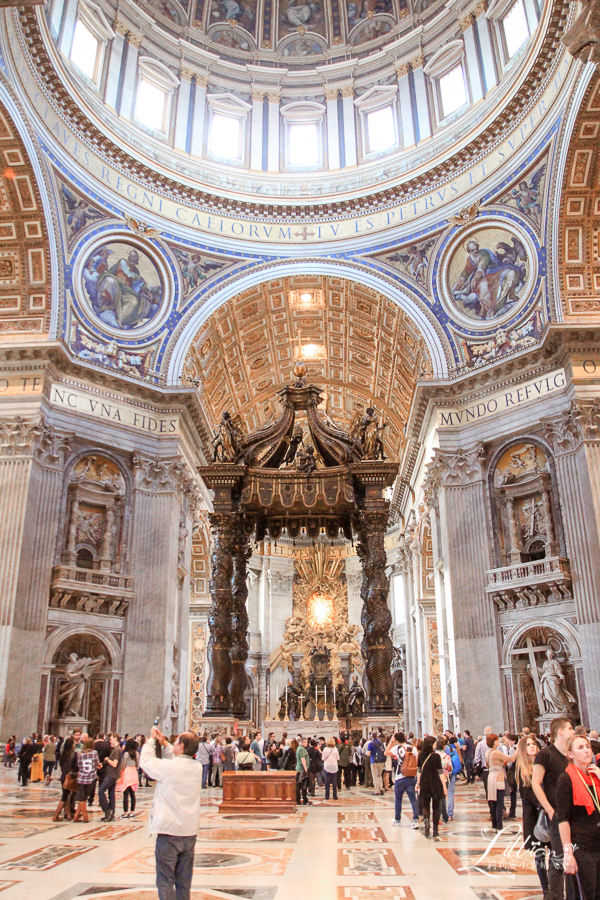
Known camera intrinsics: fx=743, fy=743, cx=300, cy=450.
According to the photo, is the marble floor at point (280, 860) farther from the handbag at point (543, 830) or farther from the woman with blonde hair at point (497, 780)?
the handbag at point (543, 830)

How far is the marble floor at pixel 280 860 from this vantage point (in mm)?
4969

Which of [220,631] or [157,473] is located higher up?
[157,473]

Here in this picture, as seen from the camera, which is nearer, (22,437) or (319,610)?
(22,437)

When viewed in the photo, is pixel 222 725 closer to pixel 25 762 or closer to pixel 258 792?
pixel 258 792

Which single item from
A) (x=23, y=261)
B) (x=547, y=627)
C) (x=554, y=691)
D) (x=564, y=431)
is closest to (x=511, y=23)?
(x=564, y=431)

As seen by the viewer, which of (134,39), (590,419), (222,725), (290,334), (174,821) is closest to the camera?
(174,821)

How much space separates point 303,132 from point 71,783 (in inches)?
891

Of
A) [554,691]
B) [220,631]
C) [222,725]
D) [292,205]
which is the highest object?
[292,205]

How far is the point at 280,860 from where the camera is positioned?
612cm

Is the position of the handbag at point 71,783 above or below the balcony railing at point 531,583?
below

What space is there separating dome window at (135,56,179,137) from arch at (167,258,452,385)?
542 centimetres

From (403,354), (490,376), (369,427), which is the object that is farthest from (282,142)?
(369,427)

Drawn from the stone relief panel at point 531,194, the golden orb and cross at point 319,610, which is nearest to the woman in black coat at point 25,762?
the stone relief panel at point 531,194

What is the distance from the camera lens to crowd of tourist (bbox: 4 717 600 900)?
3604mm
